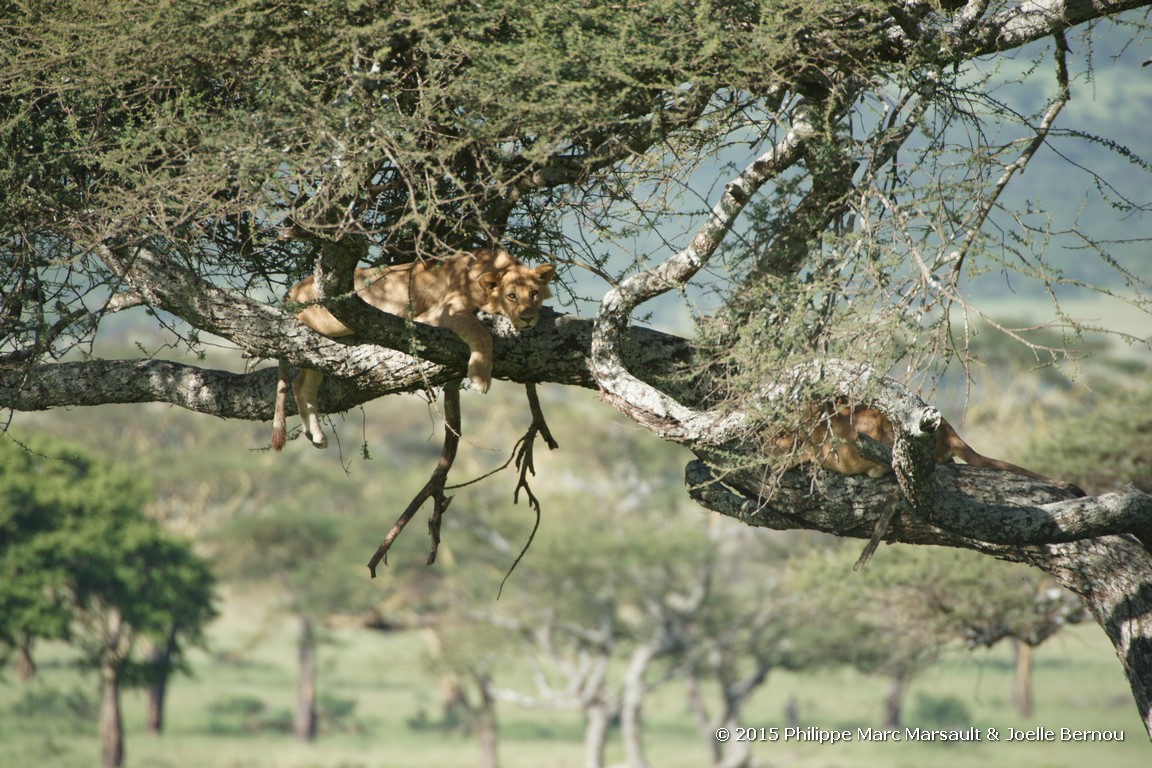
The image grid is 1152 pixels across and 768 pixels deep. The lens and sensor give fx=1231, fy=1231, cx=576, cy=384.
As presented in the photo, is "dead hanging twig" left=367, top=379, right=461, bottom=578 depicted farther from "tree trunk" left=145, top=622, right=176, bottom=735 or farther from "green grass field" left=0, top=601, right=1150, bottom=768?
"tree trunk" left=145, top=622, right=176, bottom=735

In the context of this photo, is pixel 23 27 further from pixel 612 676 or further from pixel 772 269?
pixel 612 676

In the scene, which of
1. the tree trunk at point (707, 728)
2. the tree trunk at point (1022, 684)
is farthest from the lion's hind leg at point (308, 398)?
the tree trunk at point (1022, 684)

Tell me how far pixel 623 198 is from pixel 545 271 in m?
0.50

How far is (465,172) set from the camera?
4.85m

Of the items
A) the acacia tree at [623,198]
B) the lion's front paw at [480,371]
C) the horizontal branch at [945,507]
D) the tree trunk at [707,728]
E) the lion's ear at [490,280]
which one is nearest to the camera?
the acacia tree at [623,198]

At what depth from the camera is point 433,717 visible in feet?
108

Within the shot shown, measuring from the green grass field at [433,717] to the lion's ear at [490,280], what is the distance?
21.3 metres

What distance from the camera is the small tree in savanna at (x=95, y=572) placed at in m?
23.5

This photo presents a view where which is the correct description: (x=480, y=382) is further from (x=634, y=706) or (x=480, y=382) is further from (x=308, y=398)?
(x=634, y=706)

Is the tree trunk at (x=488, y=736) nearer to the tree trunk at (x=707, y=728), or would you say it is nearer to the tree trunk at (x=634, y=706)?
the tree trunk at (x=634, y=706)

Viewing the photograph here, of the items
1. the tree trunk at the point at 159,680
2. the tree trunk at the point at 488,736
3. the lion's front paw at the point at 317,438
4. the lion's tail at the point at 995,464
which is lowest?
the tree trunk at the point at 488,736

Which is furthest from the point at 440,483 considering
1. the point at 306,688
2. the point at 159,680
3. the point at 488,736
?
the point at 306,688

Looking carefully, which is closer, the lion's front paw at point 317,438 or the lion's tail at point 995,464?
the lion's tail at point 995,464

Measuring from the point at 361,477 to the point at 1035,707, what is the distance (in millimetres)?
22263
